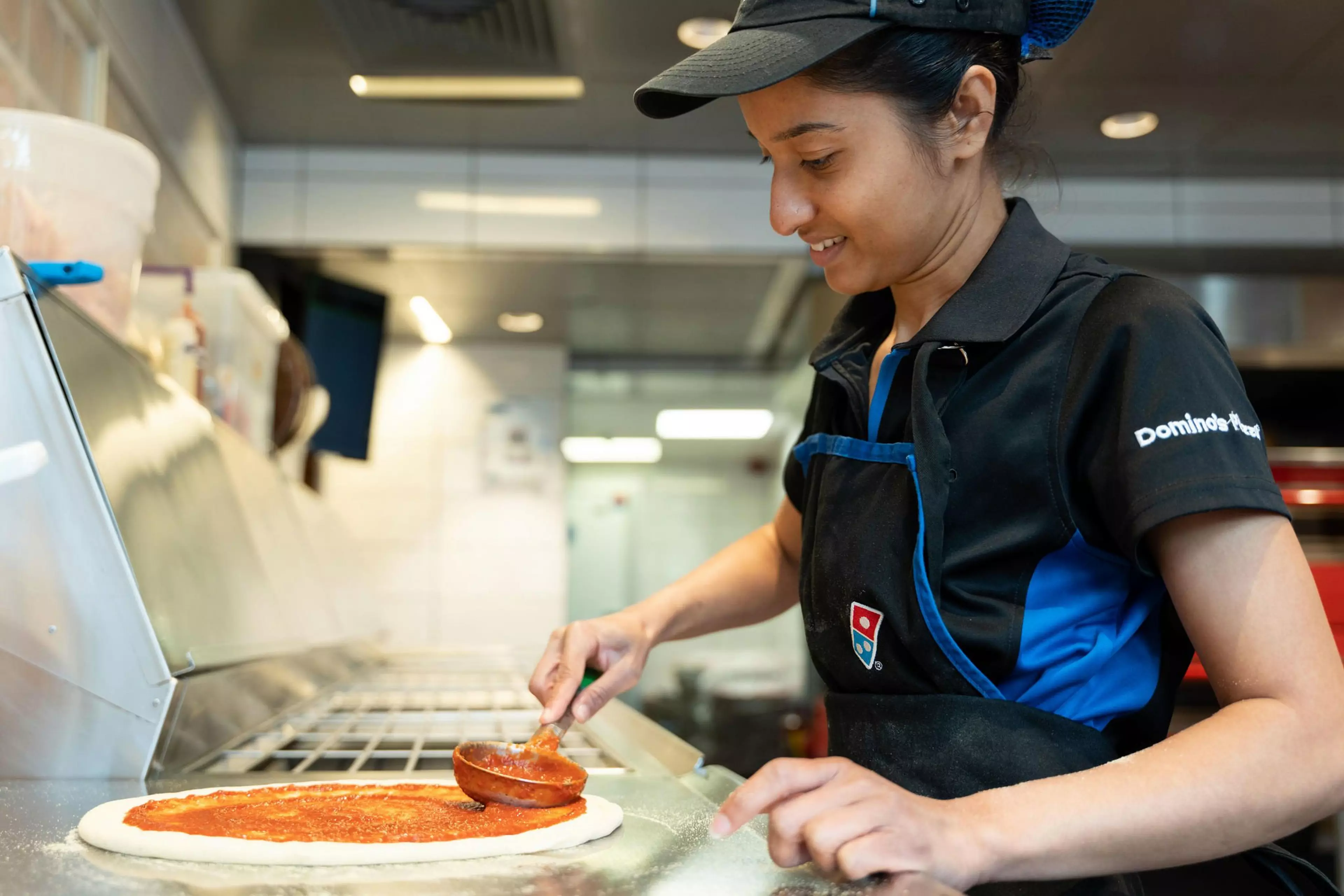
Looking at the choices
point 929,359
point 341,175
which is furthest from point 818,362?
point 341,175

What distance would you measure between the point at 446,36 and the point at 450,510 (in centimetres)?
185

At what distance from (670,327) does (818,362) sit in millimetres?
2913

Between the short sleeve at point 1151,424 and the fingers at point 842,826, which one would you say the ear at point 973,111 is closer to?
the short sleeve at point 1151,424

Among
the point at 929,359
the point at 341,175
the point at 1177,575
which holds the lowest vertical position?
the point at 1177,575

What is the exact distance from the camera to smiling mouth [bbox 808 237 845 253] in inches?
32.1

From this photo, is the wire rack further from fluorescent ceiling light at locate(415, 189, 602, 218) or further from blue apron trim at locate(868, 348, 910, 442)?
fluorescent ceiling light at locate(415, 189, 602, 218)

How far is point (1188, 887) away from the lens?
2338 mm

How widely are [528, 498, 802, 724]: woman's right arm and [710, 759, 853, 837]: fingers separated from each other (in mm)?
333

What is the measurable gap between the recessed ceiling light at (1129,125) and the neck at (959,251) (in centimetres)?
225

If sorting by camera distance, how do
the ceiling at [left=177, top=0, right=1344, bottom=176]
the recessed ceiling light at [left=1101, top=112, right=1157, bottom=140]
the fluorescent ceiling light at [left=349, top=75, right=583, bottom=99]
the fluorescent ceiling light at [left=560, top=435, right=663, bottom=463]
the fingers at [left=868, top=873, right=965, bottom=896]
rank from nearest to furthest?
the fingers at [left=868, top=873, right=965, bottom=896] → the ceiling at [left=177, top=0, right=1344, bottom=176] → the fluorescent ceiling light at [left=349, top=75, right=583, bottom=99] → the recessed ceiling light at [left=1101, top=112, right=1157, bottom=140] → the fluorescent ceiling light at [left=560, top=435, right=663, bottom=463]

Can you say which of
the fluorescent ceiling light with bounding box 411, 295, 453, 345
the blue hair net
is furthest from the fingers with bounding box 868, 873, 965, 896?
the fluorescent ceiling light with bounding box 411, 295, 453, 345

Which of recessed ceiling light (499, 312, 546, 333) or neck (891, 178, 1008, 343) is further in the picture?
recessed ceiling light (499, 312, 546, 333)

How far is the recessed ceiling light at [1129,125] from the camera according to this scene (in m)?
2.84

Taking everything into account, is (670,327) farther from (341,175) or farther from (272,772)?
(272,772)
